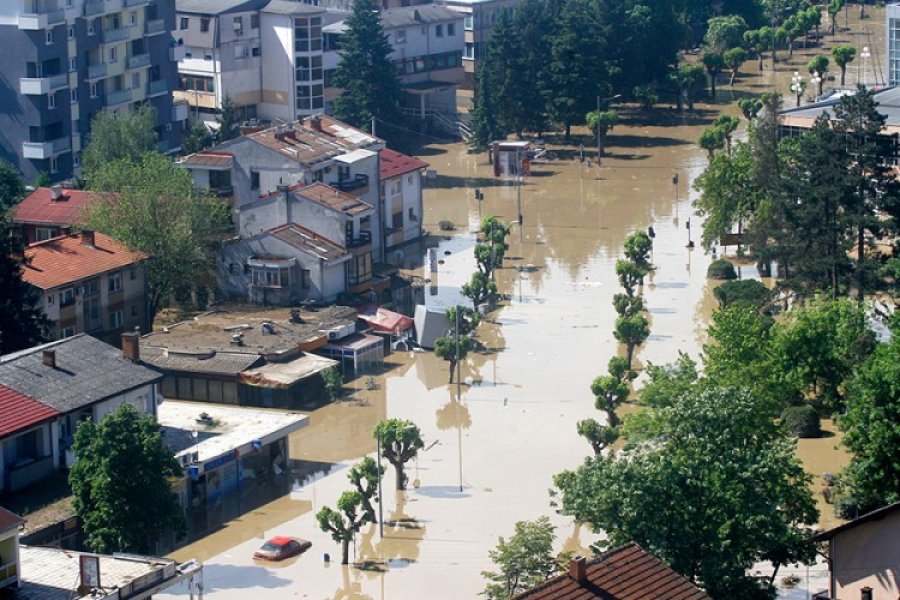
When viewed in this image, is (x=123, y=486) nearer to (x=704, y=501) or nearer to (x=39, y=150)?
(x=704, y=501)

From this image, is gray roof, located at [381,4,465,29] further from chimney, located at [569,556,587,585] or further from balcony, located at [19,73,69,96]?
chimney, located at [569,556,587,585]

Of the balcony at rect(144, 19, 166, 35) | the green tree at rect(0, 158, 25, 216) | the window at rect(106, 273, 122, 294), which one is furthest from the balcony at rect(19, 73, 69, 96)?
the window at rect(106, 273, 122, 294)

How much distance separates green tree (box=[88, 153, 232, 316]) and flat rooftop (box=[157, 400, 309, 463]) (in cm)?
1190

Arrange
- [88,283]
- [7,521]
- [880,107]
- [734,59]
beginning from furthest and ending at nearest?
1. [734,59]
2. [880,107]
3. [88,283]
4. [7,521]

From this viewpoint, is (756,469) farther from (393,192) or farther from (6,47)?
(6,47)

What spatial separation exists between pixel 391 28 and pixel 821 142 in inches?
2104

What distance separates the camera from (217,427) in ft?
214

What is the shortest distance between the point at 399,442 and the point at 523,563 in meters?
12.4

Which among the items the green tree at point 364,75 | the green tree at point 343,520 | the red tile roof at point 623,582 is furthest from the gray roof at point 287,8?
the red tile roof at point 623,582

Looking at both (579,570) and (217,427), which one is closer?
(579,570)

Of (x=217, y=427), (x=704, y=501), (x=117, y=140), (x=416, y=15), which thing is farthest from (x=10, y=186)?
(x=704, y=501)

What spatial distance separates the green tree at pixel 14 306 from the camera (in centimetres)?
6812

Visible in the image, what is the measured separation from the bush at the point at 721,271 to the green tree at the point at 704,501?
39.6m

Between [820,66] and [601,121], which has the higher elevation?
[820,66]
